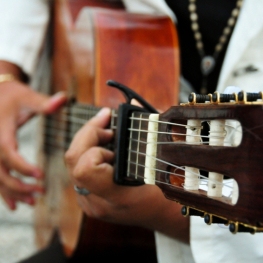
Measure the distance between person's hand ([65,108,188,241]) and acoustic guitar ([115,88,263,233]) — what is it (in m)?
0.07

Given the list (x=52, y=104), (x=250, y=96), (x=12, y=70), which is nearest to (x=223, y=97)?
(x=250, y=96)

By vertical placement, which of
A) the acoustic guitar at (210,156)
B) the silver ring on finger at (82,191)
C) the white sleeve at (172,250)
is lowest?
the white sleeve at (172,250)

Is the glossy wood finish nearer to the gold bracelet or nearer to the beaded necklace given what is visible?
the beaded necklace

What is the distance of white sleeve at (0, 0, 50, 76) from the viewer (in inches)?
37.8

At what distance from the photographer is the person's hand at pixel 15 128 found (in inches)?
33.3

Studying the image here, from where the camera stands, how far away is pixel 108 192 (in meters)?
0.56

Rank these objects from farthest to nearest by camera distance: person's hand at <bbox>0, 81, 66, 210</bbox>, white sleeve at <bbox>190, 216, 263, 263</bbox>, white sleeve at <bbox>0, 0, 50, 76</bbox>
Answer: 1. white sleeve at <bbox>0, 0, 50, 76</bbox>
2. person's hand at <bbox>0, 81, 66, 210</bbox>
3. white sleeve at <bbox>190, 216, 263, 263</bbox>

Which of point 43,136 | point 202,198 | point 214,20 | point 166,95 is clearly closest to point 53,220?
point 43,136

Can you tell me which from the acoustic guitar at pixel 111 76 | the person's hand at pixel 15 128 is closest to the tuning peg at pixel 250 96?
the acoustic guitar at pixel 111 76

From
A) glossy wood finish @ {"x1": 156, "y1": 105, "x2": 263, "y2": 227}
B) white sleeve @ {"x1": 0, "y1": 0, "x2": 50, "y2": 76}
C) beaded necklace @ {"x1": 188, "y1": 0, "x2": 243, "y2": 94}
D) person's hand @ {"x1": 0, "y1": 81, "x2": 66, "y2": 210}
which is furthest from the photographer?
white sleeve @ {"x1": 0, "y1": 0, "x2": 50, "y2": 76}

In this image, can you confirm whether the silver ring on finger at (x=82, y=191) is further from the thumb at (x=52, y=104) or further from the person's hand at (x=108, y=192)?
the thumb at (x=52, y=104)

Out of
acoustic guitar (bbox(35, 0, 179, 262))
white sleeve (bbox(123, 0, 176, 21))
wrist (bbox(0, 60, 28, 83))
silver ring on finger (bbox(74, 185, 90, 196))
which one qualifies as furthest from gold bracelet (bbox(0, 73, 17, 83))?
silver ring on finger (bbox(74, 185, 90, 196))

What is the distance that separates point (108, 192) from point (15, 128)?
0.40 metres

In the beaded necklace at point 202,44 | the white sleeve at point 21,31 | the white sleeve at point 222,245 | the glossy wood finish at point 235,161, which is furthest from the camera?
the white sleeve at point 21,31
